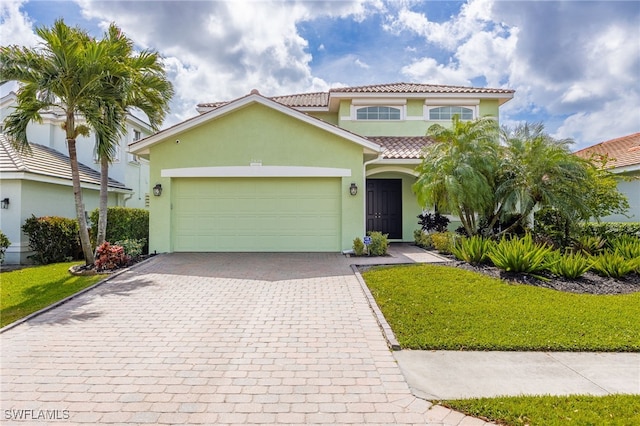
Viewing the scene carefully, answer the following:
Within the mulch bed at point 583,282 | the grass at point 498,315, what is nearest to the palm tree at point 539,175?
the mulch bed at point 583,282

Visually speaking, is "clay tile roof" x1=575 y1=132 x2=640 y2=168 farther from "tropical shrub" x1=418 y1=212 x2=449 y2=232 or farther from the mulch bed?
the mulch bed

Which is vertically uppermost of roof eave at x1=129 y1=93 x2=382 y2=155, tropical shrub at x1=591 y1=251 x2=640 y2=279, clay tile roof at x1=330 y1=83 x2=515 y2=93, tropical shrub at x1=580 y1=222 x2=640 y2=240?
clay tile roof at x1=330 y1=83 x2=515 y2=93

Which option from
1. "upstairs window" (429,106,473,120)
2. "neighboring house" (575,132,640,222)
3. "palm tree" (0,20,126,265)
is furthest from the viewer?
"upstairs window" (429,106,473,120)

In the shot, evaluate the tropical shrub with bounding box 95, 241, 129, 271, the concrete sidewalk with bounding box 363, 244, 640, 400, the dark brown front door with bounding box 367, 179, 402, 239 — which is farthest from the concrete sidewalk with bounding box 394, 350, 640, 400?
the dark brown front door with bounding box 367, 179, 402, 239

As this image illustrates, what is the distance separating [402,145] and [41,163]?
54.3ft

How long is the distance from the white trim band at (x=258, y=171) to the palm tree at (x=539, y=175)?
570cm

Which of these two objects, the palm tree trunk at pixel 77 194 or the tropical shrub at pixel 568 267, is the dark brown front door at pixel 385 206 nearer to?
the tropical shrub at pixel 568 267

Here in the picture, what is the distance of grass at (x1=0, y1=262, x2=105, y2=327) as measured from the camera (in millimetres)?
7113

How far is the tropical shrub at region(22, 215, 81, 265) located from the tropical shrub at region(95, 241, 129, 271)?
3.48 metres

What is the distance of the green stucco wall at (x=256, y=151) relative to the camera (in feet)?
42.1

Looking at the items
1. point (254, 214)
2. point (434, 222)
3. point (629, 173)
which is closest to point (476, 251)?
point (434, 222)

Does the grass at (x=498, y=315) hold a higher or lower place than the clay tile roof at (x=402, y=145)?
lower

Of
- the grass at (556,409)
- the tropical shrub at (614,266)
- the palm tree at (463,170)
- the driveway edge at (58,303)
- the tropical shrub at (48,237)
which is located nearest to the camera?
the grass at (556,409)
